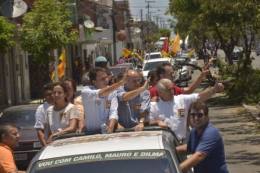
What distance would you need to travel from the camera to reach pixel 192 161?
6746 millimetres

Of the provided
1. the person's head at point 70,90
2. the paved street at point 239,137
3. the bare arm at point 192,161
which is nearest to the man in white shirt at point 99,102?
the person's head at point 70,90

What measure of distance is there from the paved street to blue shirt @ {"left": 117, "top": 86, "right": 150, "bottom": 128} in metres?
4.78

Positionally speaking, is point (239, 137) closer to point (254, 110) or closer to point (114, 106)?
point (254, 110)

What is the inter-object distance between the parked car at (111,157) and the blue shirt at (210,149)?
592mm

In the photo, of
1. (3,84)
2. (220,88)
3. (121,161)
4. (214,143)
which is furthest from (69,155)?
(3,84)

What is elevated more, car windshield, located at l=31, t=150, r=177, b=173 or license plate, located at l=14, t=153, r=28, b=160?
car windshield, located at l=31, t=150, r=177, b=173

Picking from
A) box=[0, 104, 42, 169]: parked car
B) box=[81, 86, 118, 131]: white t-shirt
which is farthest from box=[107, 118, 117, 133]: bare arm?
box=[0, 104, 42, 169]: parked car

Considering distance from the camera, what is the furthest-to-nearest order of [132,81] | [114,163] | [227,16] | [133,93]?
[227,16], [132,81], [133,93], [114,163]

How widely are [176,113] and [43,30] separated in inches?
932

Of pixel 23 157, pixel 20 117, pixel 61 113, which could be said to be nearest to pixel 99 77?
pixel 61 113

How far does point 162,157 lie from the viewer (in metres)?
6.09

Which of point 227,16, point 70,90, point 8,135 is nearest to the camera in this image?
point 8,135

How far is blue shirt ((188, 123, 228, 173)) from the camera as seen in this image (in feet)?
23.0

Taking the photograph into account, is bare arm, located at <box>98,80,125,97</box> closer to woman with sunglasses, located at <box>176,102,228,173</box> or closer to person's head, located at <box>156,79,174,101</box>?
person's head, located at <box>156,79,174,101</box>
